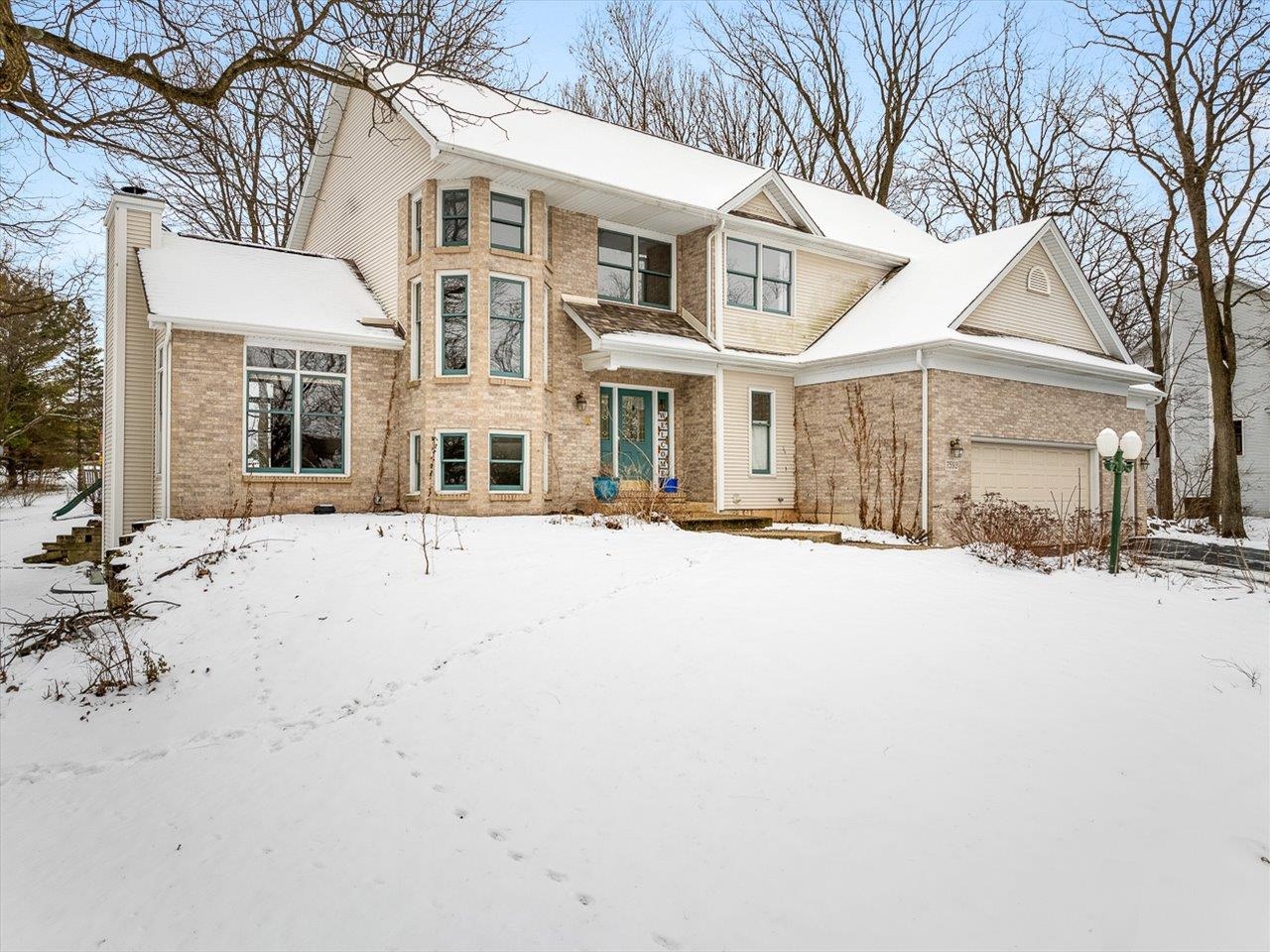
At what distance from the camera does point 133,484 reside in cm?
1353

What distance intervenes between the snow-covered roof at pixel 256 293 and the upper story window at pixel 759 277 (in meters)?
7.07

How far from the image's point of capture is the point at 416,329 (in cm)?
1430

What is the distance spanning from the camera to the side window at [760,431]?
16.1m

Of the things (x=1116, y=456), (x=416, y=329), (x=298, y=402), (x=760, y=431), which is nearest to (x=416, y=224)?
(x=416, y=329)

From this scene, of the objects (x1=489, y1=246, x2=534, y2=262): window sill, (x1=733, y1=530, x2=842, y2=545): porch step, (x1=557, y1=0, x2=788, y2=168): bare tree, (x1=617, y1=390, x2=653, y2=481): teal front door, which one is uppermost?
(x1=557, y1=0, x2=788, y2=168): bare tree

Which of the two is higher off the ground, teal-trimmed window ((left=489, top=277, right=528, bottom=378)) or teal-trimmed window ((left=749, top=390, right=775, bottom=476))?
teal-trimmed window ((left=489, top=277, right=528, bottom=378))

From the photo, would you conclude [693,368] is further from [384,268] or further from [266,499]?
[266,499]

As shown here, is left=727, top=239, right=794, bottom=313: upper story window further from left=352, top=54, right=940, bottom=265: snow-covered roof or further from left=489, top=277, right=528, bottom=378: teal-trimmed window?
left=489, top=277, right=528, bottom=378: teal-trimmed window

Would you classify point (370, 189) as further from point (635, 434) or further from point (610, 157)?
point (635, 434)

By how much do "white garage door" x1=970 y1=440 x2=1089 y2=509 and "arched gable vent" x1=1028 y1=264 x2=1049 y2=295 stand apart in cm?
338

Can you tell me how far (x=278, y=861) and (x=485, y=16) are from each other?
767 centimetres

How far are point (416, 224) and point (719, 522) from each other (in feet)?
26.2

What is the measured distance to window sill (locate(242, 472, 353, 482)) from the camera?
13.1 m

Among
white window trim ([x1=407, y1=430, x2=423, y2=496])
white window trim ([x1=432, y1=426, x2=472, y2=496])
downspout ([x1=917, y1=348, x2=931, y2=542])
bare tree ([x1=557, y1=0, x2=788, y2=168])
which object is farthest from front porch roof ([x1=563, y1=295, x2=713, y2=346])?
bare tree ([x1=557, y1=0, x2=788, y2=168])
